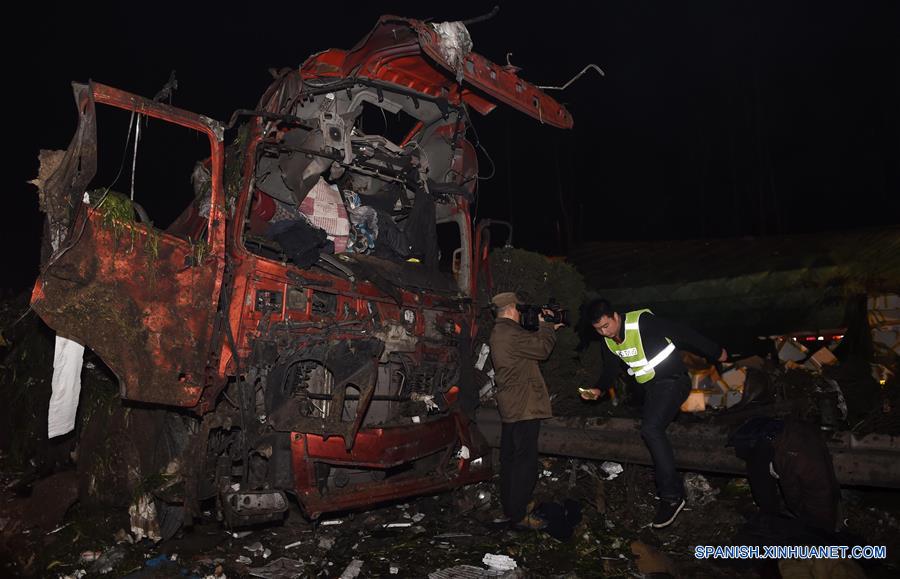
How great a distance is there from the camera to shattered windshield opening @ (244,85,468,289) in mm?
4254

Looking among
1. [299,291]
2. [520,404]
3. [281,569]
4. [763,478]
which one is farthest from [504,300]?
[281,569]

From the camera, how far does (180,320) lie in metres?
3.52

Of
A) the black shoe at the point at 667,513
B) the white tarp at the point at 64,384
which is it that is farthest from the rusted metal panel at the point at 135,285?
the black shoe at the point at 667,513

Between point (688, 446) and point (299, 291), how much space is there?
10.3 ft

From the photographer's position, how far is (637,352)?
167 inches

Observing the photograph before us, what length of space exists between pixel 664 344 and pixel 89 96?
4009 mm

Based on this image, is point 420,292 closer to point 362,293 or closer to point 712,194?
point 362,293

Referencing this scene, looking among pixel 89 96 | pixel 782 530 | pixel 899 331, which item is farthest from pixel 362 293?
pixel 899 331

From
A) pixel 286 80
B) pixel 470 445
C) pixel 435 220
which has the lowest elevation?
pixel 470 445

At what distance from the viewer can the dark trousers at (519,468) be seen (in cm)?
439

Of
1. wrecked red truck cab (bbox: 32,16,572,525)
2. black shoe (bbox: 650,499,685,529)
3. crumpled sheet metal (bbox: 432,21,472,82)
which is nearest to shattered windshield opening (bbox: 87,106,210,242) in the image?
wrecked red truck cab (bbox: 32,16,572,525)

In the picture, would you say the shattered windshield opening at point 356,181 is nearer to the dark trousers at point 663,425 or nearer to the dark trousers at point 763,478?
the dark trousers at point 663,425

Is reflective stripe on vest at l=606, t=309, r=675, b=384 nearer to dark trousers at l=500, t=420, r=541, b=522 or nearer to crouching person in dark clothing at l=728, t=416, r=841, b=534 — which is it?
crouching person in dark clothing at l=728, t=416, r=841, b=534

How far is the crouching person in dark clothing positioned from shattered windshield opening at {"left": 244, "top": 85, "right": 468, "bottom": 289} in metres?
2.72
